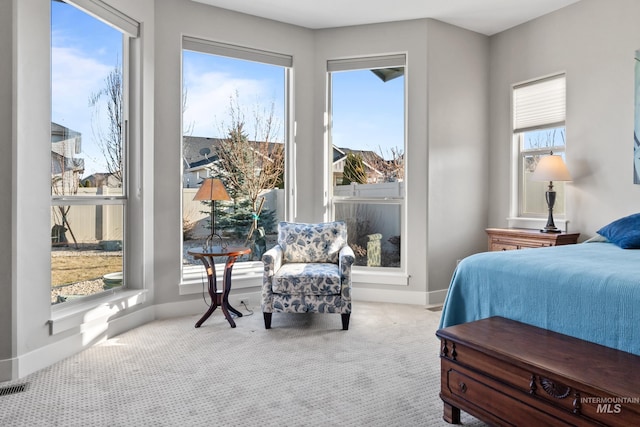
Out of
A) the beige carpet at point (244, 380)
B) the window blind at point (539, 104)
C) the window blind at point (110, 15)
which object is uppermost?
the window blind at point (110, 15)

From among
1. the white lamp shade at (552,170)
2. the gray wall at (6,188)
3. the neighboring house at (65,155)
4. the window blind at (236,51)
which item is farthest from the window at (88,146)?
the white lamp shade at (552,170)

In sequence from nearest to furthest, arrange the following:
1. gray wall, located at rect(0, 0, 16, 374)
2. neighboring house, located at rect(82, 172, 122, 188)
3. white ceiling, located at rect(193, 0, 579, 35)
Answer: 1. gray wall, located at rect(0, 0, 16, 374)
2. neighboring house, located at rect(82, 172, 122, 188)
3. white ceiling, located at rect(193, 0, 579, 35)

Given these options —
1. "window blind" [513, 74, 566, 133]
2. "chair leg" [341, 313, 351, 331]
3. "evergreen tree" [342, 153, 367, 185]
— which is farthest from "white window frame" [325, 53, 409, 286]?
"window blind" [513, 74, 566, 133]

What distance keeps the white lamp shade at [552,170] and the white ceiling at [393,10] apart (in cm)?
146

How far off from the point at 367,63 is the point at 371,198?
1.42 m

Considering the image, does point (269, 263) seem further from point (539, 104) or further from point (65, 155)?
point (539, 104)

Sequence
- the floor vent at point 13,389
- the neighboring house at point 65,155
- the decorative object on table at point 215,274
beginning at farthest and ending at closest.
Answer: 1. the decorative object on table at point 215,274
2. the neighboring house at point 65,155
3. the floor vent at point 13,389

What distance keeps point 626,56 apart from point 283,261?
3.37 meters

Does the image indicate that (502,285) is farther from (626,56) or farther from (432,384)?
(626,56)

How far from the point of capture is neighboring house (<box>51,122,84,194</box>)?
296 centimetres

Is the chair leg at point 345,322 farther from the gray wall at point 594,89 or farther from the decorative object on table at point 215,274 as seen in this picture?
the gray wall at point 594,89

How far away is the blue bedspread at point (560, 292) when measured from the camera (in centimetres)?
170

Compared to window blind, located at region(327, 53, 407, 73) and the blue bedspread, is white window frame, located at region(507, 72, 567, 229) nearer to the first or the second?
window blind, located at region(327, 53, 407, 73)

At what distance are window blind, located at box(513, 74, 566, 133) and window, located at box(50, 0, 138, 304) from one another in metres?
3.75
